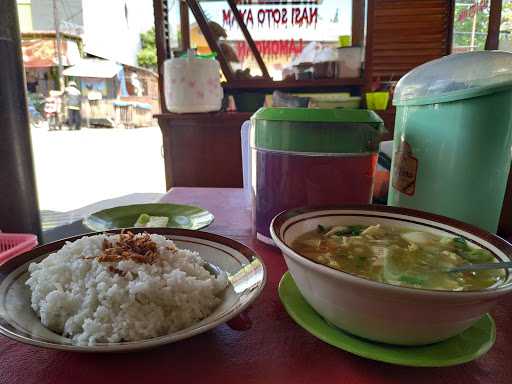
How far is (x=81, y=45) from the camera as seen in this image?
513 inches

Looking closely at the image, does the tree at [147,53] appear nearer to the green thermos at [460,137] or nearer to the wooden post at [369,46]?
the wooden post at [369,46]

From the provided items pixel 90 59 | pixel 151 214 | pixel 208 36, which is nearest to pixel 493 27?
pixel 208 36

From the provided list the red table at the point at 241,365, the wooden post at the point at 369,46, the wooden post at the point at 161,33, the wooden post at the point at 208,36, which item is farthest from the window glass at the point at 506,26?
the red table at the point at 241,365

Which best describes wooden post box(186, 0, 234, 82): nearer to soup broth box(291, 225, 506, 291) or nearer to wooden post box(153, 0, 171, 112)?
wooden post box(153, 0, 171, 112)

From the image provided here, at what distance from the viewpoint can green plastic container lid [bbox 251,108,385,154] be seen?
829 mm

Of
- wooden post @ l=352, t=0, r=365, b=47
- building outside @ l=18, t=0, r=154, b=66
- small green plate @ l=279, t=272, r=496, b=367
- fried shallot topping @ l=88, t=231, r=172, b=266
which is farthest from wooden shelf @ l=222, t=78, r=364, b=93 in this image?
small green plate @ l=279, t=272, r=496, b=367

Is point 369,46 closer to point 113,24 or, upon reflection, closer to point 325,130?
point 325,130

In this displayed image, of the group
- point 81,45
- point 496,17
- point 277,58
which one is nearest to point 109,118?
point 81,45

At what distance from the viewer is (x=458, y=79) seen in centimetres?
84

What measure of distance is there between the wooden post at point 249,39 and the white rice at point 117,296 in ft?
10.3

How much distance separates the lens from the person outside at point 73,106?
1382 cm

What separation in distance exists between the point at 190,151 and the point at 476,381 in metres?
3.15

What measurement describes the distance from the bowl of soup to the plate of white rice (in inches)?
4.1

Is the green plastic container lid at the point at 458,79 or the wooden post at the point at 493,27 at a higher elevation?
the wooden post at the point at 493,27
